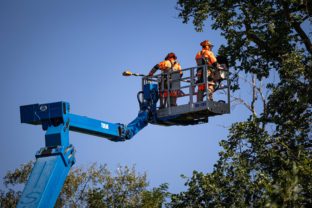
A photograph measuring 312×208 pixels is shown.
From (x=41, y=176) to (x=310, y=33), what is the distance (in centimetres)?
1198

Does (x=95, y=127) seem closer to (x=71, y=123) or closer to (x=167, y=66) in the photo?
(x=71, y=123)

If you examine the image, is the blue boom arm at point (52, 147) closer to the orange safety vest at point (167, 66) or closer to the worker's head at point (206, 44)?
the orange safety vest at point (167, 66)

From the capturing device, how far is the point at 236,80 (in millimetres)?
21578

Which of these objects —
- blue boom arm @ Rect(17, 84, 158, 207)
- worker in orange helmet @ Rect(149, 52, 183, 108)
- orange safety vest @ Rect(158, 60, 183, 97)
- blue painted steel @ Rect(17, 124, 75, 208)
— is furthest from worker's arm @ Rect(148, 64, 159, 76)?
blue painted steel @ Rect(17, 124, 75, 208)

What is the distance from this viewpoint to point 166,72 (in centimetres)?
1897

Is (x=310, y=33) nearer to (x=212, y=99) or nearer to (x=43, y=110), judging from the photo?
(x=212, y=99)

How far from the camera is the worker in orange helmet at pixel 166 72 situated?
60.0 feet

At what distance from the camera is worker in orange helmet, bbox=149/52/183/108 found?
18.3 metres

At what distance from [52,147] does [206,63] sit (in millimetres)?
6504

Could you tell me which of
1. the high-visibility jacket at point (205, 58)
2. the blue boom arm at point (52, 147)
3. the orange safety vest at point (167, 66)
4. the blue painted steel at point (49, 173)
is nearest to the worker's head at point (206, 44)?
the high-visibility jacket at point (205, 58)

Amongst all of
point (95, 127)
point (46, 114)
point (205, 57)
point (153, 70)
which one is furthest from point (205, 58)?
point (46, 114)

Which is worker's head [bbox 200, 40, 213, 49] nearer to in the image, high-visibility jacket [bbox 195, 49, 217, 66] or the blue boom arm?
high-visibility jacket [bbox 195, 49, 217, 66]

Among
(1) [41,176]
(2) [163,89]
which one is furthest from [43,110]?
(2) [163,89]

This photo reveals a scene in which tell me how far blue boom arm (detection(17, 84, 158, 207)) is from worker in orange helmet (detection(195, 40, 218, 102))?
2958 millimetres
